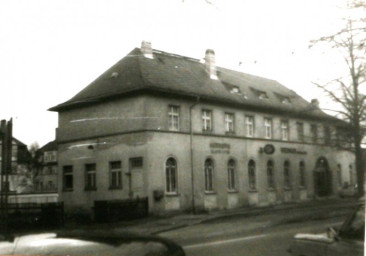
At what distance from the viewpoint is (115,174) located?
19.2 ft

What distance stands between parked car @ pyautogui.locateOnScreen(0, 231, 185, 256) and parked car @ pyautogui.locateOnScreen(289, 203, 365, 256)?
76cm

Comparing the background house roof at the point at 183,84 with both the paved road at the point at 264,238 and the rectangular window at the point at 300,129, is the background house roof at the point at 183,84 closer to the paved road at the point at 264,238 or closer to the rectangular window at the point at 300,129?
the rectangular window at the point at 300,129

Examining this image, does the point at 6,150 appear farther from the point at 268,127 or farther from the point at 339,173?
the point at 339,173

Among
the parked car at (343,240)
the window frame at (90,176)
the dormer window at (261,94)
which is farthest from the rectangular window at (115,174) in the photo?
the parked car at (343,240)

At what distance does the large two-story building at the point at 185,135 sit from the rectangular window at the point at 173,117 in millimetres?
21

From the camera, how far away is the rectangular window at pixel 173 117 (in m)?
7.70

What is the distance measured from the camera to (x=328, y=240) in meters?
2.56

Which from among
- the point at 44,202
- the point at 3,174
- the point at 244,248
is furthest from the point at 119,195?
the point at 244,248

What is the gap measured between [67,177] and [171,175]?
4.14 metres

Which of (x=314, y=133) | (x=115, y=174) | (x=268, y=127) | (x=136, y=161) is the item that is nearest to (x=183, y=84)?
(x=136, y=161)

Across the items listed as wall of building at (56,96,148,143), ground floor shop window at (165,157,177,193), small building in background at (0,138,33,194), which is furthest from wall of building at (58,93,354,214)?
small building in background at (0,138,33,194)

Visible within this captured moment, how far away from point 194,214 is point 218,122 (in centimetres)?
190

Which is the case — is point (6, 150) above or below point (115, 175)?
above

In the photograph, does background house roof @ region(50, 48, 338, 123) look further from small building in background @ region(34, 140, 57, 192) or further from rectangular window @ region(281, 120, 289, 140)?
small building in background @ region(34, 140, 57, 192)
